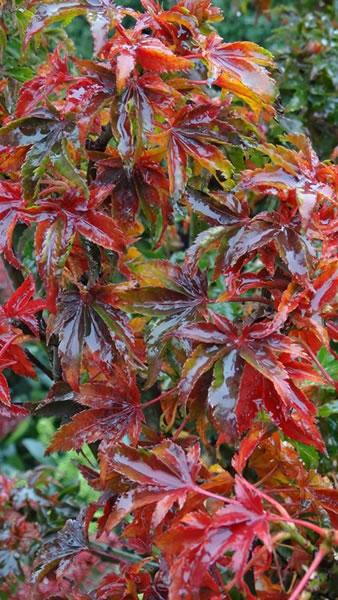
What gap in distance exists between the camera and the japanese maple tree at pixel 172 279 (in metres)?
0.64

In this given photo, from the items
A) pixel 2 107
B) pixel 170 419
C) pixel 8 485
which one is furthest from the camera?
pixel 8 485

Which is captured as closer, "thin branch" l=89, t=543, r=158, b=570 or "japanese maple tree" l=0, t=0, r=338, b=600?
"japanese maple tree" l=0, t=0, r=338, b=600

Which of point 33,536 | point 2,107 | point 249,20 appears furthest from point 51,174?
point 249,20

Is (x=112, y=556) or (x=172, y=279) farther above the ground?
(x=172, y=279)

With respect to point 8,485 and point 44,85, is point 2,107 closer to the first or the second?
point 44,85

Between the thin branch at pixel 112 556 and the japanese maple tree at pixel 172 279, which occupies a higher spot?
the japanese maple tree at pixel 172 279

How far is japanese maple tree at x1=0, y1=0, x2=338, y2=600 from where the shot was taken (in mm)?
638

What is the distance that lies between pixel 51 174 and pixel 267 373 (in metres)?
0.35

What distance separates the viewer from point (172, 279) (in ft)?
2.43

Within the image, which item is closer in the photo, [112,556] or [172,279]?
[172,279]

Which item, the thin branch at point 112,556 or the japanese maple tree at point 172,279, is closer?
the japanese maple tree at point 172,279

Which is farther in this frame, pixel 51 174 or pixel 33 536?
pixel 33 536

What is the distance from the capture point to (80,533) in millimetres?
886

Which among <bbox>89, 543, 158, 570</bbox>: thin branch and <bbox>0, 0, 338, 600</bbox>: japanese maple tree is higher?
<bbox>0, 0, 338, 600</bbox>: japanese maple tree
